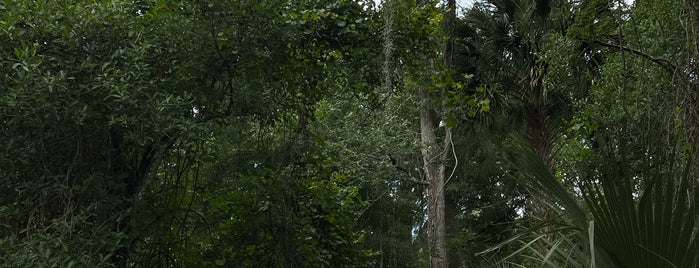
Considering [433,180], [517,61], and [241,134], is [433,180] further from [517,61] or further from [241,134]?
[241,134]

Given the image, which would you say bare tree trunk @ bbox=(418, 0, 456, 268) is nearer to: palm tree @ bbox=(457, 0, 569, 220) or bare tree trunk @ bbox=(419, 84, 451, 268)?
bare tree trunk @ bbox=(419, 84, 451, 268)

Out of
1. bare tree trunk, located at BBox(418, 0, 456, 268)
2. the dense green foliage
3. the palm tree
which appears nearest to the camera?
the dense green foliage

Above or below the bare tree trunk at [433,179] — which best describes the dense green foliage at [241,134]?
below

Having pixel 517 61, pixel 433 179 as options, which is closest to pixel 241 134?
pixel 517 61

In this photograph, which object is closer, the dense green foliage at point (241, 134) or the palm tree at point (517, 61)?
the dense green foliage at point (241, 134)

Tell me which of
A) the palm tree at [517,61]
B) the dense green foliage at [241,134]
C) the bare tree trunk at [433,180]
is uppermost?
the palm tree at [517,61]

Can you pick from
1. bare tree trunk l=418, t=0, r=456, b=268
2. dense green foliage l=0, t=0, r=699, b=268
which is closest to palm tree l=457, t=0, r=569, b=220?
bare tree trunk l=418, t=0, r=456, b=268

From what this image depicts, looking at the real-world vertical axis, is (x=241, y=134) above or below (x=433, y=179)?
below

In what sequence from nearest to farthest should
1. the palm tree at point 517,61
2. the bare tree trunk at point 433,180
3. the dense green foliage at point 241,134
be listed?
1. the dense green foliage at point 241,134
2. the palm tree at point 517,61
3. the bare tree trunk at point 433,180

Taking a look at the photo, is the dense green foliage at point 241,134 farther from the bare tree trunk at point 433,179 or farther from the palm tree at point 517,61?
the bare tree trunk at point 433,179

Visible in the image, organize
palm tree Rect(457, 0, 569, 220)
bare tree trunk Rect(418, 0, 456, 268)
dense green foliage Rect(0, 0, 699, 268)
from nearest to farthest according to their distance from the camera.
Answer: dense green foliage Rect(0, 0, 699, 268), palm tree Rect(457, 0, 569, 220), bare tree trunk Rect(418, 0, 456, 268)

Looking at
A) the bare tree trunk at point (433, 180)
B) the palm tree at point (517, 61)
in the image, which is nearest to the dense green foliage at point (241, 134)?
the palm tree at point (517, 61)

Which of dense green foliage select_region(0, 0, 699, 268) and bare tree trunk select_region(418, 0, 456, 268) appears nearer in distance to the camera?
dense green foliage select_region(0, 0, 699, 268)

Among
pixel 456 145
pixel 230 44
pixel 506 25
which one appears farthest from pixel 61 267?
pixel 456 145
